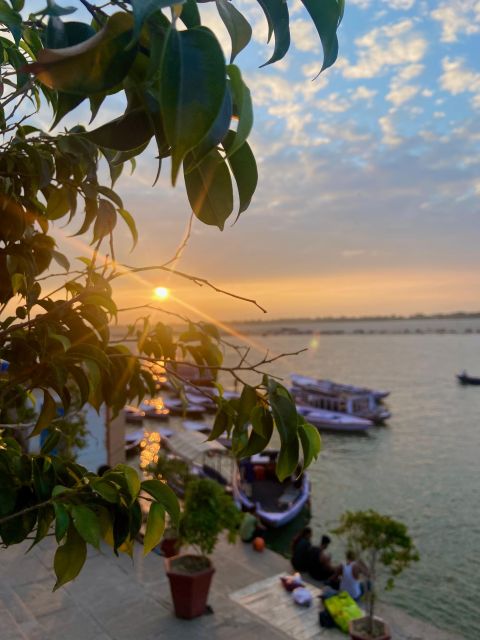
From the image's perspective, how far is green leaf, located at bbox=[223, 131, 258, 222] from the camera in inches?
39.8

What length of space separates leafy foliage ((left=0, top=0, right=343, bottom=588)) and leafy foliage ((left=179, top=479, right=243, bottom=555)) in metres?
6.13

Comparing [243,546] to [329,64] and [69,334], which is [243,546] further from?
[329,64]

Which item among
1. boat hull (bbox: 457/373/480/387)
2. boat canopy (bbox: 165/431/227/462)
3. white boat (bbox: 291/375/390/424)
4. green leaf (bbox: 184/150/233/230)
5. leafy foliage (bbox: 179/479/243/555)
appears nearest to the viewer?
green leaf (bbox: 184/150/233/230)

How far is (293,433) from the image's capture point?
57.3 inches

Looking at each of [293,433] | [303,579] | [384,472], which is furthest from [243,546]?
[384,472]

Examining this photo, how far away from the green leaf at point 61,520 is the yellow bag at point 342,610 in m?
9.65

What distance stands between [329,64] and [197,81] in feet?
1.09

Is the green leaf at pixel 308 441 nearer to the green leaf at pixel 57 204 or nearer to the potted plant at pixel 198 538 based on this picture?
the green leaf at pixel 57 204

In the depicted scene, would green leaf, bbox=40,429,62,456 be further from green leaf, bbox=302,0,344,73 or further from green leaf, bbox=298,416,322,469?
green leaf, bbox=302,0,344,73

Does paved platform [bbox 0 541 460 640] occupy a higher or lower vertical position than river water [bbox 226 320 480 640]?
higher

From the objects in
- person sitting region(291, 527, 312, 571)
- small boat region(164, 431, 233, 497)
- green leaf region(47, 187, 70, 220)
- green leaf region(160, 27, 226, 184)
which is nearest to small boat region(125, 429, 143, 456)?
small boat region(164, 431, 233, 497)

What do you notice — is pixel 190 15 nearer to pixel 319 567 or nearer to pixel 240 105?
pixel 240 105

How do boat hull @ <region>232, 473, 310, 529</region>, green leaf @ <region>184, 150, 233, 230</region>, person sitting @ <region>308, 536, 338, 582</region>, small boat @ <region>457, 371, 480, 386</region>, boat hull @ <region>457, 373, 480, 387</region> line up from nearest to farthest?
green leaf @ <region>184, 150, 233, 230</region>
person sitting @ <region>308, 536, 338, 582</region>
boat hull @ <region>232, 473, 310, 529</region>
small boat @ <region>457, 371, 480, 386</region>
boat hull @ <region>457, 373, 480, 387</region>

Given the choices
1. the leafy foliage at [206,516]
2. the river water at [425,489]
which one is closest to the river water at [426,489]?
the river water at [425,489]
